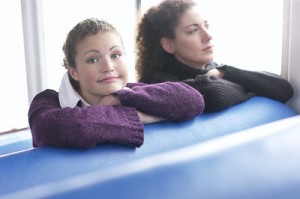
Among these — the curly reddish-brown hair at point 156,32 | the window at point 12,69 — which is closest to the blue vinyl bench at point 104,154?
the curly reddish-brown hair at point 156,32

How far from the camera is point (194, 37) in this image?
1.17 m

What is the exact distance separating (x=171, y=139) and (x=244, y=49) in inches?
29.1

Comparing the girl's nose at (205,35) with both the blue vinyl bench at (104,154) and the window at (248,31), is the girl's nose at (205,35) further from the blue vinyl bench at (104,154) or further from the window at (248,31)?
the blue vinyl bench at (104,154)

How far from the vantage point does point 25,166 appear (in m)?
0.66

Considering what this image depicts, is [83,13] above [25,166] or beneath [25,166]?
above

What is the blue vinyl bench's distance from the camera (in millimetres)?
638

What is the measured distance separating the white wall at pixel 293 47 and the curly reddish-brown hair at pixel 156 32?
0.94 ft

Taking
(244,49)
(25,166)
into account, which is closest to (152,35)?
(244,49)

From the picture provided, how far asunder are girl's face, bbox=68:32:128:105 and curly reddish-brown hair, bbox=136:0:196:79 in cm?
34

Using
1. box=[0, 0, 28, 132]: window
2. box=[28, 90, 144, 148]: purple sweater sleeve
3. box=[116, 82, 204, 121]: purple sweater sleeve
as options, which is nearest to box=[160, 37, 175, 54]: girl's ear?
box=[116, 82, 204, 121]: purple sweater sleeve

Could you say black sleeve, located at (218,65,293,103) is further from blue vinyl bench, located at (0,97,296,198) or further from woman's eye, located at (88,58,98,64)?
woman's eye, located at (88,58,98,64)

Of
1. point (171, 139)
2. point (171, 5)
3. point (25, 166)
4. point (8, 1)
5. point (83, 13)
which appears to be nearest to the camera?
point (25, 166)

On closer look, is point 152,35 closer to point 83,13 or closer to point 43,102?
point 43,102

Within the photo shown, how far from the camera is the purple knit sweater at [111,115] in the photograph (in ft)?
2.37
